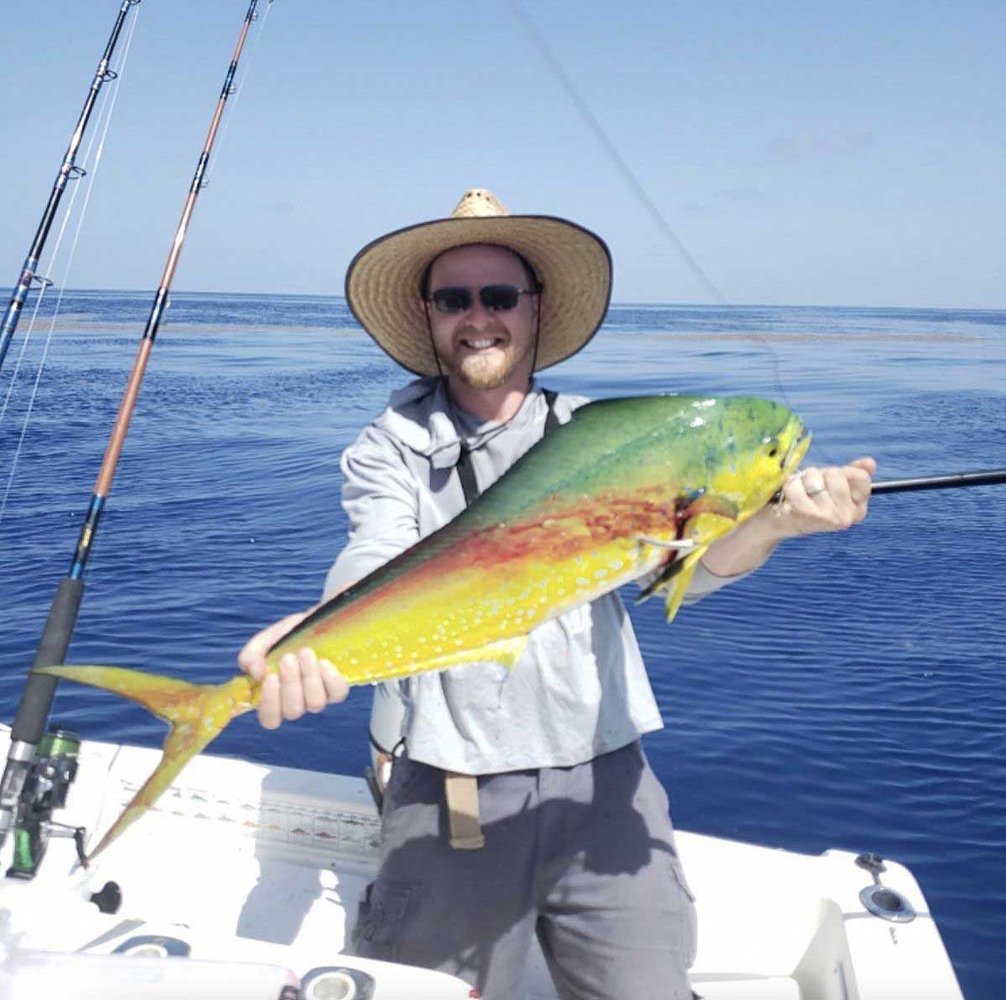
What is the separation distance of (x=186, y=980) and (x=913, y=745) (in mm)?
5700

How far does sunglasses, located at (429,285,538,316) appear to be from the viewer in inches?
121

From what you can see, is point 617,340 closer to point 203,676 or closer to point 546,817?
point 203,676

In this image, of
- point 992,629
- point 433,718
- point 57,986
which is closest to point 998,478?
point 433,718

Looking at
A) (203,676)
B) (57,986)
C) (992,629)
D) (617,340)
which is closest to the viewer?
(57,986)

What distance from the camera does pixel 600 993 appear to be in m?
2.77

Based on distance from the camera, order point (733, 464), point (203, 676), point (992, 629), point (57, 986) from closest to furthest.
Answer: point (57, 986)
point (733, 464)
point (203, 676)
point (992, 629)

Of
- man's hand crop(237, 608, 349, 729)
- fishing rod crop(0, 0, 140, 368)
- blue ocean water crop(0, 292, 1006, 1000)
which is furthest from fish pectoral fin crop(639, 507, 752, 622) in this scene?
fishing rod crop(0, 0, 140, 368)

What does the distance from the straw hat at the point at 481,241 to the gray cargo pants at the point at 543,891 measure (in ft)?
5.24

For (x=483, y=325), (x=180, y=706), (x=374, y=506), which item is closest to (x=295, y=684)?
(x=180, y=706)

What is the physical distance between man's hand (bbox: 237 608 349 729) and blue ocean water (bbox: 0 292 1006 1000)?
2271mm

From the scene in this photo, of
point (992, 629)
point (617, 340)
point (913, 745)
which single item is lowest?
point (913, 745)

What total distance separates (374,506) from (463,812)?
94 cm

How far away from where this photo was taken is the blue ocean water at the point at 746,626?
223 inches

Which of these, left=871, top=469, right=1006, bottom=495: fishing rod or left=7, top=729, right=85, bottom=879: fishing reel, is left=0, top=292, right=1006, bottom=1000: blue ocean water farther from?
left=7, top=729, right=85, bottom=879: fishing reel
